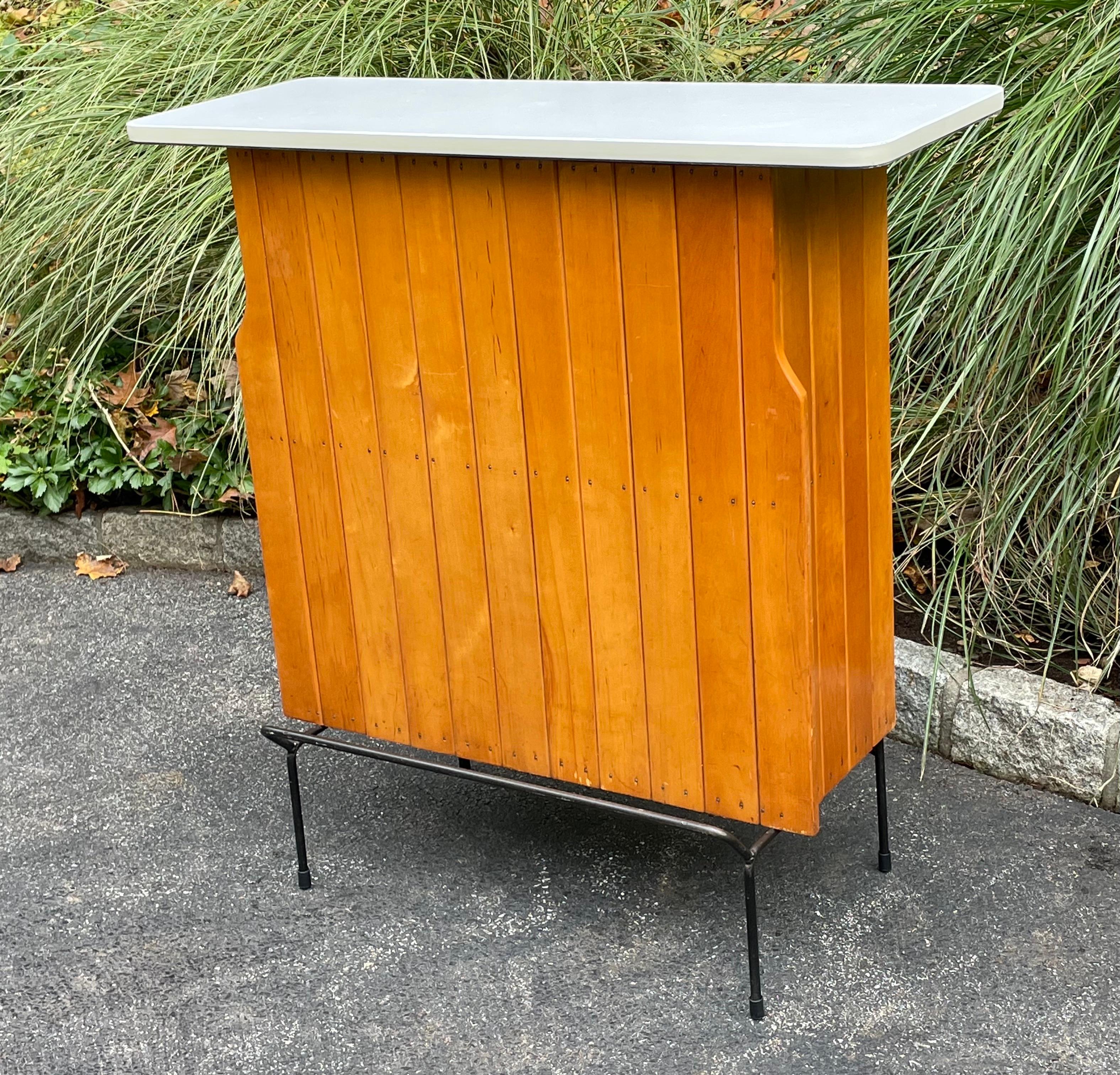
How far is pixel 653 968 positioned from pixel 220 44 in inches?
128

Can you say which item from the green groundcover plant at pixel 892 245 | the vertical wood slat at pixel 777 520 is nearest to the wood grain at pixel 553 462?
the vertical wood slat at pixel 777 520

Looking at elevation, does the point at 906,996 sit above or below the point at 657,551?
below

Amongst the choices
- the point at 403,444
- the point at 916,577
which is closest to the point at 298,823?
the point at 403,444

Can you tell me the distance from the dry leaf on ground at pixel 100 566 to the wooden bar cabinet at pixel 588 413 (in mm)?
1897

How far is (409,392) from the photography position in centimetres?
257

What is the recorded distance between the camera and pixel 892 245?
11.8 feet

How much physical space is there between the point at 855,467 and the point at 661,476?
35 cm

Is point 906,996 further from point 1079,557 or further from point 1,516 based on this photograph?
point 1,516

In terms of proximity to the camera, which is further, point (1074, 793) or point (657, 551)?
point (1074, 793)

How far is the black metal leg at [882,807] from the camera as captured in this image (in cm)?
288

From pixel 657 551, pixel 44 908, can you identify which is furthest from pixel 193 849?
pixel 657 551

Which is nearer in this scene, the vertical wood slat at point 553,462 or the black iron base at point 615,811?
the vertical wood slat at point 553,462

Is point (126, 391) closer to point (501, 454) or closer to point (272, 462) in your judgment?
point (272, 462)

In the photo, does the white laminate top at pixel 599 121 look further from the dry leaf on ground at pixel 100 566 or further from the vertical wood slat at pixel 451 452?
the dry leaf on ground at pixel 100 566
